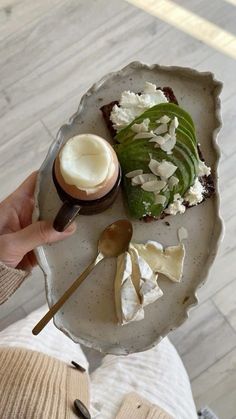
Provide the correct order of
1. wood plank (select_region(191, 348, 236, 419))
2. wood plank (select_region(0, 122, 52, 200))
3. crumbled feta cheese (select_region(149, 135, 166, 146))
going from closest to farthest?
crumbled feta cheese (select_region(149, 135, 166, 146)) → wood plank (select_region(191, 348, 236, 419)) → wood plank (select_region(0, 122, 52, 200))

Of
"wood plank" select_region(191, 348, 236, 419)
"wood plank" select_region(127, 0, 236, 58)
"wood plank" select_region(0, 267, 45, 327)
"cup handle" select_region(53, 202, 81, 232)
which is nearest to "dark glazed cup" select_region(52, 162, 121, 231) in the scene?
"cup handle" select_region(53, 202, 81, 232)

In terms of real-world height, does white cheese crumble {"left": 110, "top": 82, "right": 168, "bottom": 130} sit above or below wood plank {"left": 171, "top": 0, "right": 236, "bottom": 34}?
above

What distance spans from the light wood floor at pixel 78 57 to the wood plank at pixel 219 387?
0.20 meters

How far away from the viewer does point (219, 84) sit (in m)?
0.88

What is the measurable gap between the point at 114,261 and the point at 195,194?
0.17m

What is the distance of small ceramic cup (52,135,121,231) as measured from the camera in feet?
2.51

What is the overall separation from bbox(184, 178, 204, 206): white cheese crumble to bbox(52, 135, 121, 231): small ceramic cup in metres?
0.12

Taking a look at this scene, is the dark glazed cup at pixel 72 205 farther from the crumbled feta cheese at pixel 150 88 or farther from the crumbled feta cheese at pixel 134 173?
the crumbled feta cheese at pixel 150 88

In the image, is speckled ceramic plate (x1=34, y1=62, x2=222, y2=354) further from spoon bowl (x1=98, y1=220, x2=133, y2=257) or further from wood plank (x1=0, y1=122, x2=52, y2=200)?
wood plank (x1=0, y1=122, x2=52, y2=200)

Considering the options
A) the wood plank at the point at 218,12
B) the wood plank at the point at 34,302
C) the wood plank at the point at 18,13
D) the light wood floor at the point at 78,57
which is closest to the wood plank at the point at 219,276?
the light wood floor at the point at 78,57

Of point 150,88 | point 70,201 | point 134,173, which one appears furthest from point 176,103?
point 70,201

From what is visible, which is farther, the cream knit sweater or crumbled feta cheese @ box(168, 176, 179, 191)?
crumbled feta cheese @ box(168, 176, 179, 191)

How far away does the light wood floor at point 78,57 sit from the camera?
127 centimetres

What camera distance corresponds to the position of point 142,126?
2.66 feet
